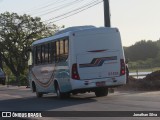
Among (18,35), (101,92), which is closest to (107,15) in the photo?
(101,92)

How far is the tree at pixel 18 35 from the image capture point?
74625mm

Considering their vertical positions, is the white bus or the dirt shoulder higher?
the white bus

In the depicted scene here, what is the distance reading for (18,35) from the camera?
74938mm

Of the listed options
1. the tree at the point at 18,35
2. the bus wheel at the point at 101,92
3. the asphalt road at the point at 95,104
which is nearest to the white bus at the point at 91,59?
the asphalt road at the point at 95,104

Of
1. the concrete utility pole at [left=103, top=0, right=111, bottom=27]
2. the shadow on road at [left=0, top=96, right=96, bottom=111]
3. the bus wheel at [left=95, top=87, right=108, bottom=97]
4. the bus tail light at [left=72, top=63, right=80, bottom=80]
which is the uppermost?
the concrete utility pole at [left=103, top=0, right=111, bottom=27]

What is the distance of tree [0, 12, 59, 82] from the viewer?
74625 millimetres

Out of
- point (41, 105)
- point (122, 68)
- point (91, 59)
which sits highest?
point (91, 59)

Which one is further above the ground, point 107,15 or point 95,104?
point 107,15

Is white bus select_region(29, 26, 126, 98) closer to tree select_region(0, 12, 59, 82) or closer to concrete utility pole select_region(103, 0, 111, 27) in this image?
concrete utility pole select_region(103, 0, 111, 27)

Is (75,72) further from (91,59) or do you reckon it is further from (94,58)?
(94,58)

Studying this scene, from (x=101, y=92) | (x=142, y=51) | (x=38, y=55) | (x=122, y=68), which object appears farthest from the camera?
(x=142, y=51)

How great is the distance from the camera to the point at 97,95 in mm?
24234

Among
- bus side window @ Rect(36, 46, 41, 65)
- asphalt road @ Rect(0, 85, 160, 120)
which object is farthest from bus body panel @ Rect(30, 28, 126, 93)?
bus side window @ Rect(36, 46, 41, 65)

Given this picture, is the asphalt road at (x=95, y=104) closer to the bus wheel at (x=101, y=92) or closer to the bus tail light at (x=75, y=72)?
the bus wheel at (x=101, y=92)
